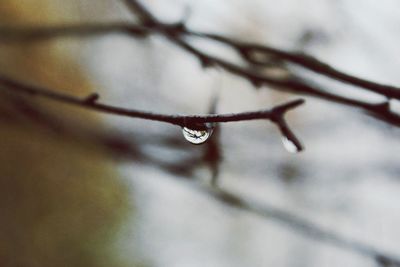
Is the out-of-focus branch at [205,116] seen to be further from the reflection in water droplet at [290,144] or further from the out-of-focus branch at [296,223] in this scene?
the out-of-focus branch at [296,223]

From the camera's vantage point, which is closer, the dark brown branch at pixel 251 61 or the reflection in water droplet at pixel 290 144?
the reflection in water droplet at pixel 290 144

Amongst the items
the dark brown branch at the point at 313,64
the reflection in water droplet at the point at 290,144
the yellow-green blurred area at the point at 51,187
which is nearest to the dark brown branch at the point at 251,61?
the dark brown branch at the point at 313,64

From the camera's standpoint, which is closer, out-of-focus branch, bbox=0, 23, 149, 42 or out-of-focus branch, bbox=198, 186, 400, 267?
out-of-focus branch, bbox=0, 23, 149, 42

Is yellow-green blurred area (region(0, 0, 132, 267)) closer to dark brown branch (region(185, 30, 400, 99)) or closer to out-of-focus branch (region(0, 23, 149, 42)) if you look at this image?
out-of-focus branch (region(0, 23, 149, 42))

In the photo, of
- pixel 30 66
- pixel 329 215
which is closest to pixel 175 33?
pixel 329 215

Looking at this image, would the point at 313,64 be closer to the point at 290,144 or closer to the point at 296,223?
the point at 290,144

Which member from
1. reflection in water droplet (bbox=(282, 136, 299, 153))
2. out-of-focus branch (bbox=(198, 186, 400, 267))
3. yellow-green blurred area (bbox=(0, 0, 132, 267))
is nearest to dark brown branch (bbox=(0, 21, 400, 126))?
reflection in water droplet (bbox=(282, 136, 299, 153))

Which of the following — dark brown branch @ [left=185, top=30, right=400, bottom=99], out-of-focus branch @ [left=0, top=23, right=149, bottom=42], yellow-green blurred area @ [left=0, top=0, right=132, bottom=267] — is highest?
yellow-green blurred area @ [left=0, top=0, right=132, bottom=267]

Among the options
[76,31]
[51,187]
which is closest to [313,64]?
[76,31]

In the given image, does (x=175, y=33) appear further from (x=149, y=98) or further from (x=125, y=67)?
(x=125, y=67)
